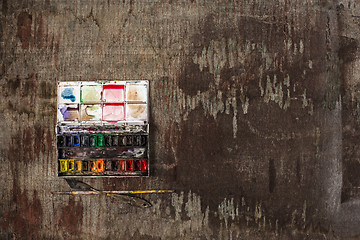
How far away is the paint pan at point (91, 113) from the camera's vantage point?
329 cm

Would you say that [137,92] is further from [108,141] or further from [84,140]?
[84,140]

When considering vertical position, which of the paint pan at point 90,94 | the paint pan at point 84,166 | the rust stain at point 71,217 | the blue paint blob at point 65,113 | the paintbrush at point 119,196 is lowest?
the rust stain at point 71,217

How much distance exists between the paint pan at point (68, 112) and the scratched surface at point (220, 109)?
7.4 inches

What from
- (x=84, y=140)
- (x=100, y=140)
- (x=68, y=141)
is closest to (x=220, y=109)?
(x=100, y=140)

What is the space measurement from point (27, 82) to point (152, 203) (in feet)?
A: 9.09

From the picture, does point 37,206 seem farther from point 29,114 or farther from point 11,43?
point 11,43

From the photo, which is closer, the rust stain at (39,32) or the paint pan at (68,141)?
the paint pan at (68,141)

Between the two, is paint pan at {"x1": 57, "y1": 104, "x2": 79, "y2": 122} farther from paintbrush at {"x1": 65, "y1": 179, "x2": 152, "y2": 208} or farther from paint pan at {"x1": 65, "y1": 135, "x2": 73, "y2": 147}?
paintbrush at {"x1": 65, "y1": 179, "x2": 152, "y2": 208}

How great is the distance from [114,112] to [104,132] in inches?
13.6

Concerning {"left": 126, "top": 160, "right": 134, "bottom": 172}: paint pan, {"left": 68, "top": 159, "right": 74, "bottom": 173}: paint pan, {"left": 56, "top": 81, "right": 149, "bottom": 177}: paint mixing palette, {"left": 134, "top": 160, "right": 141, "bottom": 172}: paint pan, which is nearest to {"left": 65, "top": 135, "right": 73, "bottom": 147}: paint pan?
{"left": 56, "top": 81, "right": 149, "bottom": 177}: paint mixing palette

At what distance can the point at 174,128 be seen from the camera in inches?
132

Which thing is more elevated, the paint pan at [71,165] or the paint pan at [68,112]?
the paint pan at [68,112]

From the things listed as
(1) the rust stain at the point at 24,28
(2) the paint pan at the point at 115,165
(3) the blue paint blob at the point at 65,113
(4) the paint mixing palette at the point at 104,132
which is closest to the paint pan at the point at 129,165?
(4) the paint mixing palette at the point at 104,132

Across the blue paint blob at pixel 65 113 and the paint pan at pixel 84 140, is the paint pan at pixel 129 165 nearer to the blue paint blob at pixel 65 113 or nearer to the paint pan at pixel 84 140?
the paint pan at pixel 84 140
